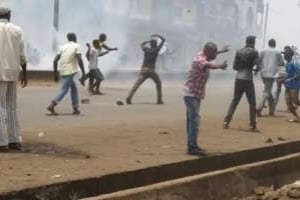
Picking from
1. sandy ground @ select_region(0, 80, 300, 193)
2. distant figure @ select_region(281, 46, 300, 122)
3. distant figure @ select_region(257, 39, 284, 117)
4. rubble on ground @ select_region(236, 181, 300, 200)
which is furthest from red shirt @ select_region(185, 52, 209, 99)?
distant figure @ select_region(257, 39, 284, 117)

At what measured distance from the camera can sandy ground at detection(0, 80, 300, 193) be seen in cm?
733

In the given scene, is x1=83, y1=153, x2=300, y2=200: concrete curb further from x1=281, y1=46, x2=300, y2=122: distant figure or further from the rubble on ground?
x1=281, y1=46, x2=300, y2=122: distant figure

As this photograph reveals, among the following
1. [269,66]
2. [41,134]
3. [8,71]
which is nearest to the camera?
[8,71]

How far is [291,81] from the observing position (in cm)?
1427

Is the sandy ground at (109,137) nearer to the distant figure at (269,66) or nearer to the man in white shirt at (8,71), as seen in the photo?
the man in white shirt at (8,71)

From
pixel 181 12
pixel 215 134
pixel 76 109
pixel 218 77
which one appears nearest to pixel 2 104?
pixel 215 134

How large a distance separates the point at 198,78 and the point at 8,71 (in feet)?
7.32

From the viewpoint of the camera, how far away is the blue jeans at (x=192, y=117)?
8.65 m

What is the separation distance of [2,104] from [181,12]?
111 feet

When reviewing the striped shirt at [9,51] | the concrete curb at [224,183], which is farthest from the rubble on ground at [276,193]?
the striped shirt at [9,51]

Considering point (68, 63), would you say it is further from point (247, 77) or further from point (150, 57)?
point (150, 57)

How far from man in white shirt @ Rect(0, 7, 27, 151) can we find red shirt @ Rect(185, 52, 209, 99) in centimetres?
199

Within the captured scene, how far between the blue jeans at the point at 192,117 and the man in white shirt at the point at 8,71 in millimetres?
2017

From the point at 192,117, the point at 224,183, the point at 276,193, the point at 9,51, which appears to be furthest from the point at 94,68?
the point at 224,183
